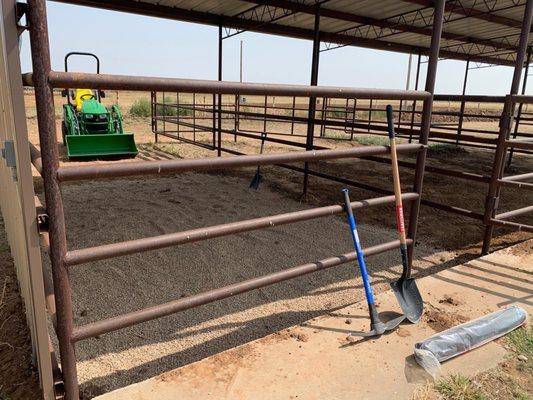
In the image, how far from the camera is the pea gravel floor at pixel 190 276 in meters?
2.33

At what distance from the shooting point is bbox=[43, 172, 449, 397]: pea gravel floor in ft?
7.63

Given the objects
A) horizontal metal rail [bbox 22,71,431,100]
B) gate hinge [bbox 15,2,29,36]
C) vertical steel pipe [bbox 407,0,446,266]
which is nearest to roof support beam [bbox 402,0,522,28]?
vertical steel pipe [bbox 407,0,446,266]

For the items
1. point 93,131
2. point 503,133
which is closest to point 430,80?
point 503,133

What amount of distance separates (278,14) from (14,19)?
747 cm

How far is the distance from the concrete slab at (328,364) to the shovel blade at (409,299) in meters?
0.05

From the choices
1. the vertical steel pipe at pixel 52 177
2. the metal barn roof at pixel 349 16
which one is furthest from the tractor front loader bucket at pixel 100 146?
the vertical steel pipe at pixel 52 177

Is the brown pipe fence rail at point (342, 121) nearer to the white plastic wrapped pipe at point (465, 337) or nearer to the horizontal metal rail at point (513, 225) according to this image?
the horizontal metal rail at point (513, 225)

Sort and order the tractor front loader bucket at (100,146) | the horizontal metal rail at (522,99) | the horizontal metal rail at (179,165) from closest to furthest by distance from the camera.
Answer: the horizontal metal rail at (179,165)
the horizontal metal rail at (522,99)
the tractor front loader bucket at (100,146)

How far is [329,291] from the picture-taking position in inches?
122

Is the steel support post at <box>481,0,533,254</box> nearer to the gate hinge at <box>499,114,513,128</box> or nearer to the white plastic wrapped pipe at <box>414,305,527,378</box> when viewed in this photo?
the gate hinge at <box>499,114,513,128</box>

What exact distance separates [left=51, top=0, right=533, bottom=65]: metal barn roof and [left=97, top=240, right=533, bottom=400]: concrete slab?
18.0 ft

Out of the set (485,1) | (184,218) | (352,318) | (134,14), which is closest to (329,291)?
(352,318)

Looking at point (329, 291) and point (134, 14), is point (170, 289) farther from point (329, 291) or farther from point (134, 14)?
point (134, 14)

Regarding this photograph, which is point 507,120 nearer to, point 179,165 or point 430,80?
point 430,80
